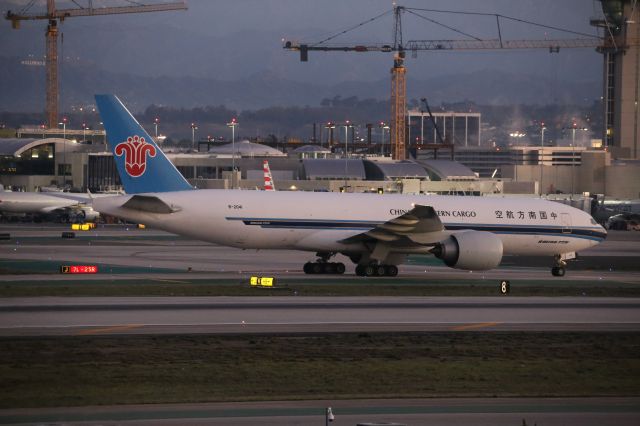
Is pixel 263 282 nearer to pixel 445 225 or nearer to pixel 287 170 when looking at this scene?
pixel 445 225

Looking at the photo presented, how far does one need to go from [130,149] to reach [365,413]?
86.1 ft

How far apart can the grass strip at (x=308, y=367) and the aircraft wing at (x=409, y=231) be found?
14797mm

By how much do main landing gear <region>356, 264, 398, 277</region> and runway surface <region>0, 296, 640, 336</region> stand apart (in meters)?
8.09

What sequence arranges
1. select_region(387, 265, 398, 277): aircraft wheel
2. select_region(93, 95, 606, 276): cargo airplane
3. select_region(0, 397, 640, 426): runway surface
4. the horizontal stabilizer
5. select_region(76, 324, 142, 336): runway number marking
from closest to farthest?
select_region(0, 397, 640, 426): runway surface, select_region(76, 324, 142, 336): runway number marking, the horizontal stabilizer, select_region(93, 95, 606, 276): cargo airplane, select_region(387, 265, 398, 277): aircraft wheel

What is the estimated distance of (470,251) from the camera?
138 feet

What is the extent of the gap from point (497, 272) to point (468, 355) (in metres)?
23.8

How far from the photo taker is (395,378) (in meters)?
21.9

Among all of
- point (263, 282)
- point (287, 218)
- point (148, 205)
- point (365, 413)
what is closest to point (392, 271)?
point (287, 218)

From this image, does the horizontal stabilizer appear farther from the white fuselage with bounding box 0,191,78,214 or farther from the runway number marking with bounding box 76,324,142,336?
the white fuselage with bounding box 0,191,78,214

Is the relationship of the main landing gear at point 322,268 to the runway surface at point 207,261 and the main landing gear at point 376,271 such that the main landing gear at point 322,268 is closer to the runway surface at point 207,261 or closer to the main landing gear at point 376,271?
the runway surface at point 207,261

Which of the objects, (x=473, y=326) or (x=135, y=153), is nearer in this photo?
(x=473, y=326)

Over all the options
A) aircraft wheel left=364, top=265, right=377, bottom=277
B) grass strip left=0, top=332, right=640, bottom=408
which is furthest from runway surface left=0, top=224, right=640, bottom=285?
grass strip left=0, top=332, right=640, bottom=408

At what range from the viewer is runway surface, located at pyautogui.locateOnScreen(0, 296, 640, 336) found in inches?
1099

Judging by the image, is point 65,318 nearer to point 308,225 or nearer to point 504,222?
point 308,225
